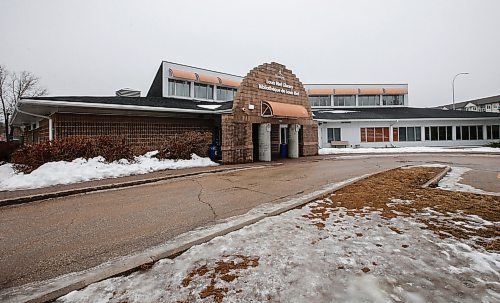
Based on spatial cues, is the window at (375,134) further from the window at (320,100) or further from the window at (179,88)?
the window at (179,88)

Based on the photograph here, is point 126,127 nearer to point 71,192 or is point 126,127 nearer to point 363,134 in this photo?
point 71,192

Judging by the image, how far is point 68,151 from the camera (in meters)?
11.4

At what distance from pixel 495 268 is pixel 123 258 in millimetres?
4556

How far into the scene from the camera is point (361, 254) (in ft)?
12.2

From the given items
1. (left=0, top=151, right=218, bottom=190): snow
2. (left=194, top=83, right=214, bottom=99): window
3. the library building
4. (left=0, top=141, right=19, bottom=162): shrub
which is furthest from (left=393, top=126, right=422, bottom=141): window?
(left=0, top=141, right=19, bottom=162): shrub

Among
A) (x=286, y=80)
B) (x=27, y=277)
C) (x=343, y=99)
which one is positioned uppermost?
(x=343, y=99)

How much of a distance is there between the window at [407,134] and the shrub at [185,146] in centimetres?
2301

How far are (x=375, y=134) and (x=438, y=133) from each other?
6812 millimetres

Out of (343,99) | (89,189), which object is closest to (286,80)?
(89,189)

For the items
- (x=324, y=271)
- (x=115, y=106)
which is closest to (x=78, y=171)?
(x=115, y=106)

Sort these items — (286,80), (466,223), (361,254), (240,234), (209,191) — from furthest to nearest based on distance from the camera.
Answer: (286,80), (209,191), (466,223), (240,234), (361,254)

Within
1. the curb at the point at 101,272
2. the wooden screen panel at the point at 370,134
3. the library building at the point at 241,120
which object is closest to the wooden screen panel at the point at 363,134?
the library building at the point at 241,120

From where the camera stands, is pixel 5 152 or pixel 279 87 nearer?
pixel 5 152

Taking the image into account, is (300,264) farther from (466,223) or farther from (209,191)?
(209,191)
